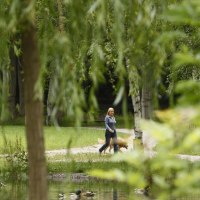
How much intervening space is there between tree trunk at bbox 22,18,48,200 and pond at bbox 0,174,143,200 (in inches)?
367

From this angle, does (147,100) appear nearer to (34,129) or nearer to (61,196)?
(61,196)

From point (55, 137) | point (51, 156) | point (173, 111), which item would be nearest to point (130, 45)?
point (173, 111)

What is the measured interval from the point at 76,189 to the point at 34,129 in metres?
11.8

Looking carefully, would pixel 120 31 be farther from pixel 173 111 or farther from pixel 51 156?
pixel 51 156

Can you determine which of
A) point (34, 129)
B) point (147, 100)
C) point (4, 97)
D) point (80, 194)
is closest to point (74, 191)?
point (80, 194)

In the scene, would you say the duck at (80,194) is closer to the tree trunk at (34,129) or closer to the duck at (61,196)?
the duck at (61,196)

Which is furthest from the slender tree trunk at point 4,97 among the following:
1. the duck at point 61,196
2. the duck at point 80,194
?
the duck at point 80,194

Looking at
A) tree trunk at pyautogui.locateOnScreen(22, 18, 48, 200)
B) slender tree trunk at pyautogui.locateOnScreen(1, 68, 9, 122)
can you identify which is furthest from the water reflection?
tree trunk at pyautogui.locateOnScreen(22, 18, 48, 200)

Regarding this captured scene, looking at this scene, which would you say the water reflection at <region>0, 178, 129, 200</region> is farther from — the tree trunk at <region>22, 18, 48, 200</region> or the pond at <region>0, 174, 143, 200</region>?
the tree trunk at <region>22, 18, 48, 200</region>

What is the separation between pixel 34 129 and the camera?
4.22 meters

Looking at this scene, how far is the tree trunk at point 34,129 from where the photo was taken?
420cm

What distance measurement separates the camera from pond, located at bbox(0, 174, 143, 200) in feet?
47.9

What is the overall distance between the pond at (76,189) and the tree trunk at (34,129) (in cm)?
932

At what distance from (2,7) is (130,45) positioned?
0.91 metres
